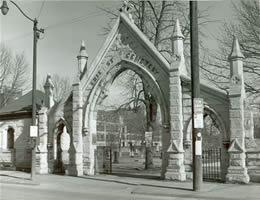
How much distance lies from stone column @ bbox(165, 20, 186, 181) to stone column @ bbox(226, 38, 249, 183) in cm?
222

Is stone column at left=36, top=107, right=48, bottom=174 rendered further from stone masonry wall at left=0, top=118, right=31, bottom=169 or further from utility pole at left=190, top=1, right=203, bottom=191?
utility pole at left=190, top=1, right=203, bottom=191

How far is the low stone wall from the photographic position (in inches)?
647

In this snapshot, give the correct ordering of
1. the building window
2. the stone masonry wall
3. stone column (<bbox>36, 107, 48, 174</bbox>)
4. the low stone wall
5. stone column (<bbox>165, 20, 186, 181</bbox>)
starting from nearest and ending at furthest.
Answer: the low stone wall → stone column (<bbox>165, 20, 186, 181</bbox>) → stone column (<bbox>36, 107, 48, 174</bbox>) → the stone masonry wall → the building window

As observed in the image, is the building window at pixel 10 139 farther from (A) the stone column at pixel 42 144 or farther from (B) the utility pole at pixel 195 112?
(B) the utility pole at pixel 195 112

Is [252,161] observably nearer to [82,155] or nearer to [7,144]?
[82,155]

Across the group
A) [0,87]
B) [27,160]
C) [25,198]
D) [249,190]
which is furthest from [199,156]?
[0,87]

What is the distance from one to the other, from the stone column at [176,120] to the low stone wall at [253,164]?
284 centimetres

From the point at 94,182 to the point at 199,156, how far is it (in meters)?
6.03

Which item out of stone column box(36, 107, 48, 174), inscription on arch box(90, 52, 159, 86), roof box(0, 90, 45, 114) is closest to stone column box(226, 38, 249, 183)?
inscription on arch box(90, 52, 159, 86)

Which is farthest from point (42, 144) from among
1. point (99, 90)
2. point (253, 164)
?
point (253, 164)

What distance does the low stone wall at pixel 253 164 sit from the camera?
1642 centimetres

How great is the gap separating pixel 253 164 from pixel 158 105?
5.79 meters

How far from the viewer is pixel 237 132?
A: 650 inches

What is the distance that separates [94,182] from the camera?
17828 millimetres
